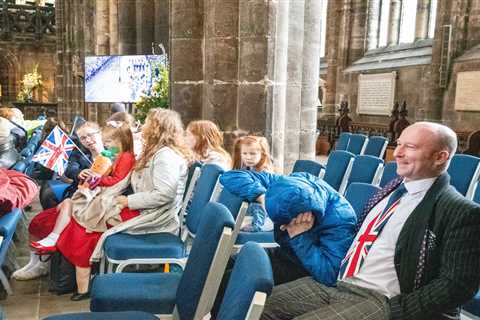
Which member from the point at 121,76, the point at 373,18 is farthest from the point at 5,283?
the point at 373,18

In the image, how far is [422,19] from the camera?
46.6 ft

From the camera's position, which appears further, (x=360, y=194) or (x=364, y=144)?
(x=364, y=144)

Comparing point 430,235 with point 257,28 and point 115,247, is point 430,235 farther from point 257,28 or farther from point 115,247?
point 257,28

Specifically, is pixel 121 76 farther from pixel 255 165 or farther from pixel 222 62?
pixel 255 165

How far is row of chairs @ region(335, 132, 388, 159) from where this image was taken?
664 centimetres

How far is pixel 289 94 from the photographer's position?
6188 mm

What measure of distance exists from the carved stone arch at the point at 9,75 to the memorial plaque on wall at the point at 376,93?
54.0ft

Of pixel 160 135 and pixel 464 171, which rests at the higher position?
pixel 160 135

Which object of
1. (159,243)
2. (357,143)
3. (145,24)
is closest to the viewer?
(159,243)

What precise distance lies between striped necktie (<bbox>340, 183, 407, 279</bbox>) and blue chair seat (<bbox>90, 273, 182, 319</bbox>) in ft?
2.74

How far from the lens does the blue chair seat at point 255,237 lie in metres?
3.39

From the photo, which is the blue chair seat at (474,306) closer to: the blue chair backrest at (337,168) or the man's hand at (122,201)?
the blue chair backrest at (337,168)

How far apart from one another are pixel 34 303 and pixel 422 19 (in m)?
13.5

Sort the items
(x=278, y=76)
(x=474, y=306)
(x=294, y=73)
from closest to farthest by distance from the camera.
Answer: (x=474, y=306) → (x=278, y=76) → (x=294, y=73)
